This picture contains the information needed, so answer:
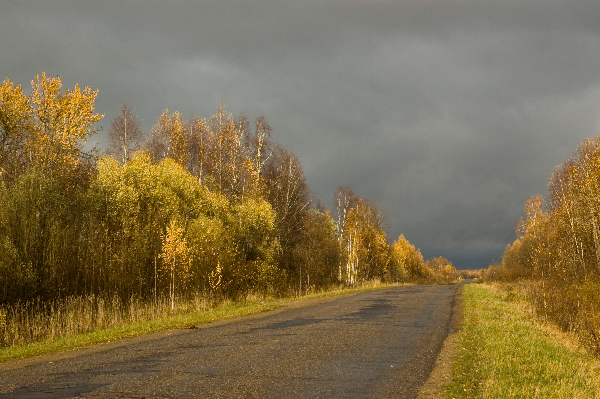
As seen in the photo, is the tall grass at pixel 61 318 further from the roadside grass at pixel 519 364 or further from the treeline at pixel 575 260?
the treeline at pixel 575 260

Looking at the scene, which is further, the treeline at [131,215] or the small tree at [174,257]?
the small tree at [174,257]

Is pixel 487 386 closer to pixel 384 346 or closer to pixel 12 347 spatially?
pixel 384 346

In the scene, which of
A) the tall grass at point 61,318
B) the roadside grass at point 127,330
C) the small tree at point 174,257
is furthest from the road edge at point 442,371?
the small tree at point 174,257

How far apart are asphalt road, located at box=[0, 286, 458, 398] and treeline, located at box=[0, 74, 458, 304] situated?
352 inches

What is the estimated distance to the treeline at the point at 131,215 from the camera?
800 inches

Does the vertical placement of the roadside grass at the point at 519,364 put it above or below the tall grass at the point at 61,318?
below

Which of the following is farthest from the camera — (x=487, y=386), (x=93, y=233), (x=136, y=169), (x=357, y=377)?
(x=136, y=169)

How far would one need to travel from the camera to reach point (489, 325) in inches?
640

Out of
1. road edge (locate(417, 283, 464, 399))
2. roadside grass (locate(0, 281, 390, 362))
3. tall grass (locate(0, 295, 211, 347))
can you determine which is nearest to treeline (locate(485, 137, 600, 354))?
road edge (locate(417, 283, 464, 399))

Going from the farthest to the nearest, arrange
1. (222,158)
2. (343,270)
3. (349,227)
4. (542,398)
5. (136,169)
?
(349,227) < (343,270) < (222,158) < (136,169) < (542,398)

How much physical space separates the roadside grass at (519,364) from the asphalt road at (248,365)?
81 cm

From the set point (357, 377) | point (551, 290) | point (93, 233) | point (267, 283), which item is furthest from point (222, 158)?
point (357, 377)

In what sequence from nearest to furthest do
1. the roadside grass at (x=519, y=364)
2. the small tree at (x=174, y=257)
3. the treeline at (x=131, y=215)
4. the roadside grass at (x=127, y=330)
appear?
1. the roadside grass at (x=519, y=364)
2. the roadside grass at (x=127, y=330)
3. the treeline at (x=131, y=215)
4. the small tree at (x=174, y=257)

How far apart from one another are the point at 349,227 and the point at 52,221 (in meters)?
43.8
